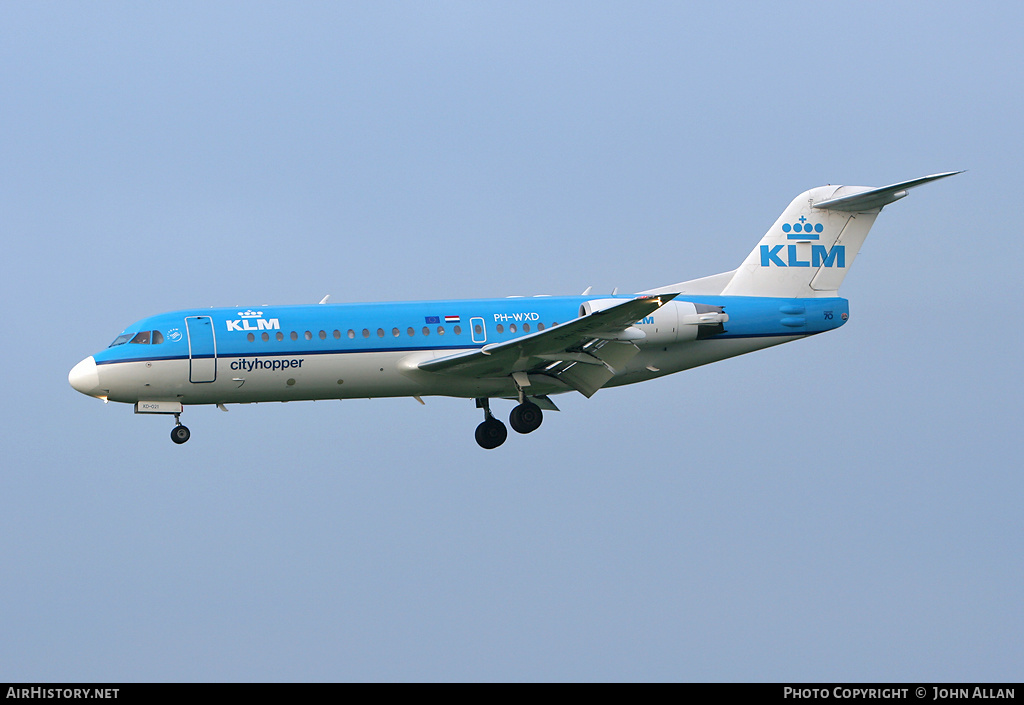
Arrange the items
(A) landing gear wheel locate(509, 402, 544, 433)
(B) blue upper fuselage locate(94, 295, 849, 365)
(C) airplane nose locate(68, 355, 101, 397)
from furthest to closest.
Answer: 1. (A) landing gear wheel locate(509, 402, 544, 433)
2. (B) blue upper fuselage locate(94, 295, 849, 365)
3. (C) airplane nose locate(68, 355, 101, 397)

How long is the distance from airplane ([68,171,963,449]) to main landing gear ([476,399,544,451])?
0.04 meters

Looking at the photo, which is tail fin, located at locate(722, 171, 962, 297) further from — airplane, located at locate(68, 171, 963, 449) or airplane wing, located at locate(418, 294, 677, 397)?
airplane wing, located at locate(418, 294, 677, 397)

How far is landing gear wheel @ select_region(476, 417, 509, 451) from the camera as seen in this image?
33.0 m

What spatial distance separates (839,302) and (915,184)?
3.56 m

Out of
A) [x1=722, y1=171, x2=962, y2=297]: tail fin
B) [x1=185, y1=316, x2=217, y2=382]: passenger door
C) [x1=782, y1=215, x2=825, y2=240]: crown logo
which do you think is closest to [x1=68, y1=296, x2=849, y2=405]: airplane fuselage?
[x1=185, y1=316, x2=217, y2=382]: passenger door

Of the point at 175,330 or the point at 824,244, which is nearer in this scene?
the point at 175,330

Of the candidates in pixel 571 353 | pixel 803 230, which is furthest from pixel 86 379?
pixel 803 230

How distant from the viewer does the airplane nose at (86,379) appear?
96.3 ft

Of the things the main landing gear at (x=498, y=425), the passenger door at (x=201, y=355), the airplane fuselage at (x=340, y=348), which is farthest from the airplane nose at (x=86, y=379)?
the main landing gear at (x=498, y=425)

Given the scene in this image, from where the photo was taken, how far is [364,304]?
102 feet

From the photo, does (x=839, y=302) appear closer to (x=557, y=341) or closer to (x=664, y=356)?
(x=664, y=356)

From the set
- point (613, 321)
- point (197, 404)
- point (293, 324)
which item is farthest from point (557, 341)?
point (197, 404)

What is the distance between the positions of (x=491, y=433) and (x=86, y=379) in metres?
9.77

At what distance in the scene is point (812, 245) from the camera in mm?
34250
